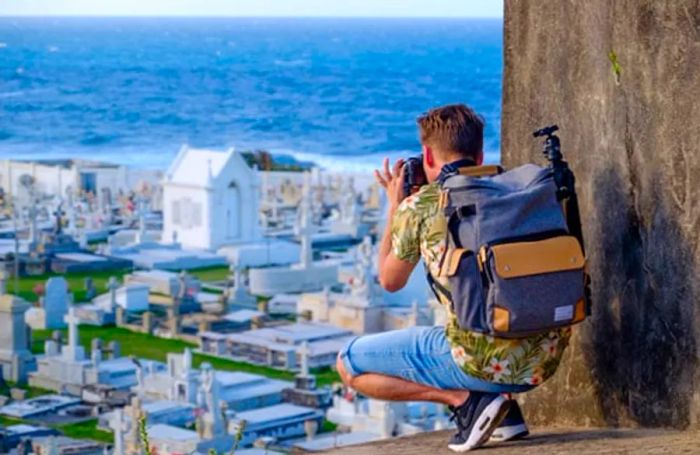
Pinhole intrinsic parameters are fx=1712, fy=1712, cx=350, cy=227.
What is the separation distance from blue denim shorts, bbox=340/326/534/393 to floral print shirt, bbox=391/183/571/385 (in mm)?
44

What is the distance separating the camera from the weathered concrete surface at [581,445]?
311cm

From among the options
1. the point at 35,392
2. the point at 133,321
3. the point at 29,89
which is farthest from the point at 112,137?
the point at 35,392

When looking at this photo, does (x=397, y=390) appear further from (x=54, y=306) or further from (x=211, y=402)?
(x=54, y=306)

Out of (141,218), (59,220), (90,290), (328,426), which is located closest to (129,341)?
(90,290)

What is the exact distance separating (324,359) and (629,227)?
13.2 metres

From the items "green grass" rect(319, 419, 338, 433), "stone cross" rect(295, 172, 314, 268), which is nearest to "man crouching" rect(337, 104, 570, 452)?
"green grass" rect(319, 419, 338, 433)

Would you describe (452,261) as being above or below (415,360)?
above

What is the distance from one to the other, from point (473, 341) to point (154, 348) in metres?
14.6

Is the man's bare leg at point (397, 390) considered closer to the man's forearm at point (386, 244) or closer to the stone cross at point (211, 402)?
the man's forearm at point (386, 244)

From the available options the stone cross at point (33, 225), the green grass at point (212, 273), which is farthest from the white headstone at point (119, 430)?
the stone cross at point (33, 225)

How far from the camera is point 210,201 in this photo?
78.8ft

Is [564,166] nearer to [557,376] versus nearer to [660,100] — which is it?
[660,100]

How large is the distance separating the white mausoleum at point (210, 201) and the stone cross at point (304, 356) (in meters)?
7.06

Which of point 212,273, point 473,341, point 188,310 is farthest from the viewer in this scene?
point 212,273
